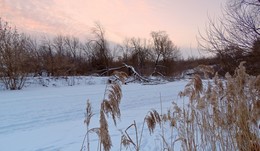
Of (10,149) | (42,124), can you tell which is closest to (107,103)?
(10,149)

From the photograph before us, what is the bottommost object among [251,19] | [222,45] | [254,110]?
[254,110]

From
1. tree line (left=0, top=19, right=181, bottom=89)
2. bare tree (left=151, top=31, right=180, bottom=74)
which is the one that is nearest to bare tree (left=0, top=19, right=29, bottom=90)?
tree line (left=0, top=19, right=181, bottom=89)

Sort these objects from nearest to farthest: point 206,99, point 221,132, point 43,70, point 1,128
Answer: point 221,132
point 206,99
point 1,128
point 43,70

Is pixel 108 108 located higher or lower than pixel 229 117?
higher

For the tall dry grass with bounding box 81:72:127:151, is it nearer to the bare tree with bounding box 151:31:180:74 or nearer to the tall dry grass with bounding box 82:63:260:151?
the tall dry grass with bounding box 82:63:260:151

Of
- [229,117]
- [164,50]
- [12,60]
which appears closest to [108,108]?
[229,117]

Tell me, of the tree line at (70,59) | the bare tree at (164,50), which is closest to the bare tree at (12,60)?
the tree line at (70,59)

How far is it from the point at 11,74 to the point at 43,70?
7748mm

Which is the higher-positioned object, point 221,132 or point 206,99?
point 206,99

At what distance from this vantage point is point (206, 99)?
372 cm

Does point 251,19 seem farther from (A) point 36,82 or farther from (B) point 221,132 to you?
(A) point 36,82

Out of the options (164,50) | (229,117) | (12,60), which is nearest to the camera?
(229,117)

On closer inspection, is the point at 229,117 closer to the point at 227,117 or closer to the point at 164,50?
the point at 227,117

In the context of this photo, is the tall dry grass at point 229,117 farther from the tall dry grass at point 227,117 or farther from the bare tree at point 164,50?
the bare tree at point 164,50
